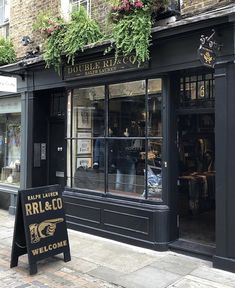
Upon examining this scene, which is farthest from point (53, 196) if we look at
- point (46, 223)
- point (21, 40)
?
point (21, 40)

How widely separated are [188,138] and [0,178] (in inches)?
213

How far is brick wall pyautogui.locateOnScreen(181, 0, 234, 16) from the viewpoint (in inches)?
239

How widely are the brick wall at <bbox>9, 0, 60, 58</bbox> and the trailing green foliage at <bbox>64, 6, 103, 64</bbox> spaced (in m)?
1.47

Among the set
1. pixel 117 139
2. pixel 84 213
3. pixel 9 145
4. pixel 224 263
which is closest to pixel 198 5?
pixel 117 139

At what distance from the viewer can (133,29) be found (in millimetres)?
6547

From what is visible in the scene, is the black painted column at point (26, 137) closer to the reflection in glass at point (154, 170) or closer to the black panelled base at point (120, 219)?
the black panelled base at point (120, 219)

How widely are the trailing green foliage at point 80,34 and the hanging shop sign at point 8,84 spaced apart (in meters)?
2.05

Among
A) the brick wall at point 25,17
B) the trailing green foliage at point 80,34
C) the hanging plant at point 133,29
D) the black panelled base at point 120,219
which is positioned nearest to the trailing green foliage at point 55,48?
the trailing green foliage at point 80,34

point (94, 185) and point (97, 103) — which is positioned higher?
point (97, 103)

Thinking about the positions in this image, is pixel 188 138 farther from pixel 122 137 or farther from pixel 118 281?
pixel 118 281

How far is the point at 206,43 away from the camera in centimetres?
553

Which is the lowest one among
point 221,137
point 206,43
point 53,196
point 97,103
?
point 53,196

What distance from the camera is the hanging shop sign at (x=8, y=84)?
9062 millimetres

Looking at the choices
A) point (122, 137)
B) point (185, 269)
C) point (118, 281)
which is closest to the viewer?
point (118, 281)
